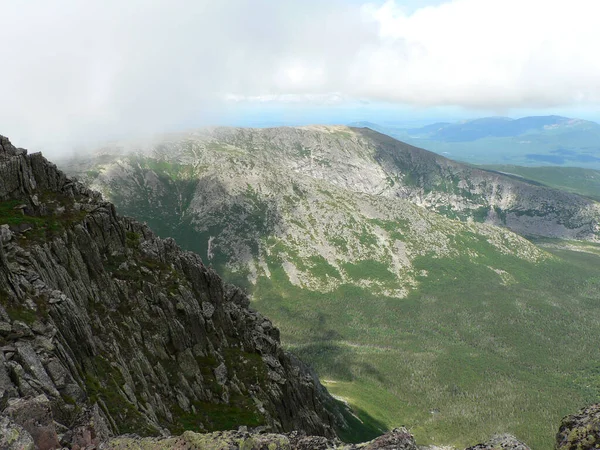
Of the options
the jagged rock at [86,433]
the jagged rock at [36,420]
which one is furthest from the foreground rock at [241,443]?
the jagged rock at [36,420]

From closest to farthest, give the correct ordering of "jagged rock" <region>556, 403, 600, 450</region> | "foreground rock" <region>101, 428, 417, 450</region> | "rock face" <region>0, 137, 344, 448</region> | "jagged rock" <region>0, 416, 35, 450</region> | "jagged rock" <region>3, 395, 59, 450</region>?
1. "jagged rock" <region>0, 416, 35, 450</region>
2. "jagged rock" <region>3, 395, 59, 450</region>
3. "jagged rock" <region>556, 403, 600, 450</region>
4. "foreground rock" <region>101, 428, 417, 450</region>
5. "rock face" <region>0, 137, 344, 448</region>

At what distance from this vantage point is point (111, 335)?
64875 millimetres

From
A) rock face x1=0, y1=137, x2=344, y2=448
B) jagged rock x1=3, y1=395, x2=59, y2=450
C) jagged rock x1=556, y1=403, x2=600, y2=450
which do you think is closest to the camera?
jagged rock x1=3, y1=395, x2=59, y2=450

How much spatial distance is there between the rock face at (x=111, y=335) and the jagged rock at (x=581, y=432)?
3855 cm

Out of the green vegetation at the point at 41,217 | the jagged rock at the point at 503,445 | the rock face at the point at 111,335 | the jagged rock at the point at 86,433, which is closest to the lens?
the jagged rock at the point at 86,433

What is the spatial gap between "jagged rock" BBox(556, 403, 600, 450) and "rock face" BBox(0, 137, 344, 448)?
38.5 meters

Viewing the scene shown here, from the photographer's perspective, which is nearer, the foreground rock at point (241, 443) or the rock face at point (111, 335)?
the foreground rock at point (241, 443)

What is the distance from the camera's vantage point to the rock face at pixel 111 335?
39938mm

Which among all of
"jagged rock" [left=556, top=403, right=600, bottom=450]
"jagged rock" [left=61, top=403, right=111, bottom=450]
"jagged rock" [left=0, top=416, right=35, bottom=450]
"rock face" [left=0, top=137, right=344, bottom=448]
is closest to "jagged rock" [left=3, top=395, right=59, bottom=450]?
"rock face" [left=0, top=137, right=344, bottom=448]

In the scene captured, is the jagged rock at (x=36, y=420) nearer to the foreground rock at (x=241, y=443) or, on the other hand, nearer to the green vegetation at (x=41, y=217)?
the foreground rock at (x=241, y=443)

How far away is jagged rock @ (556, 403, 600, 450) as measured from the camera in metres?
29.7

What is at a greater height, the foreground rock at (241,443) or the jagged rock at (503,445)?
the jagged rock at (503,445)

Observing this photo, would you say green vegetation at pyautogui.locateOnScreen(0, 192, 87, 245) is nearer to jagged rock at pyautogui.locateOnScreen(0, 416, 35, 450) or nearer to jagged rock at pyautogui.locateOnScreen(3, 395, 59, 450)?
jagged rock at pyautogui.locateOnScreen(3, 395, 59, 450)

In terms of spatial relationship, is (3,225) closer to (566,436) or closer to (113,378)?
(113,378)
